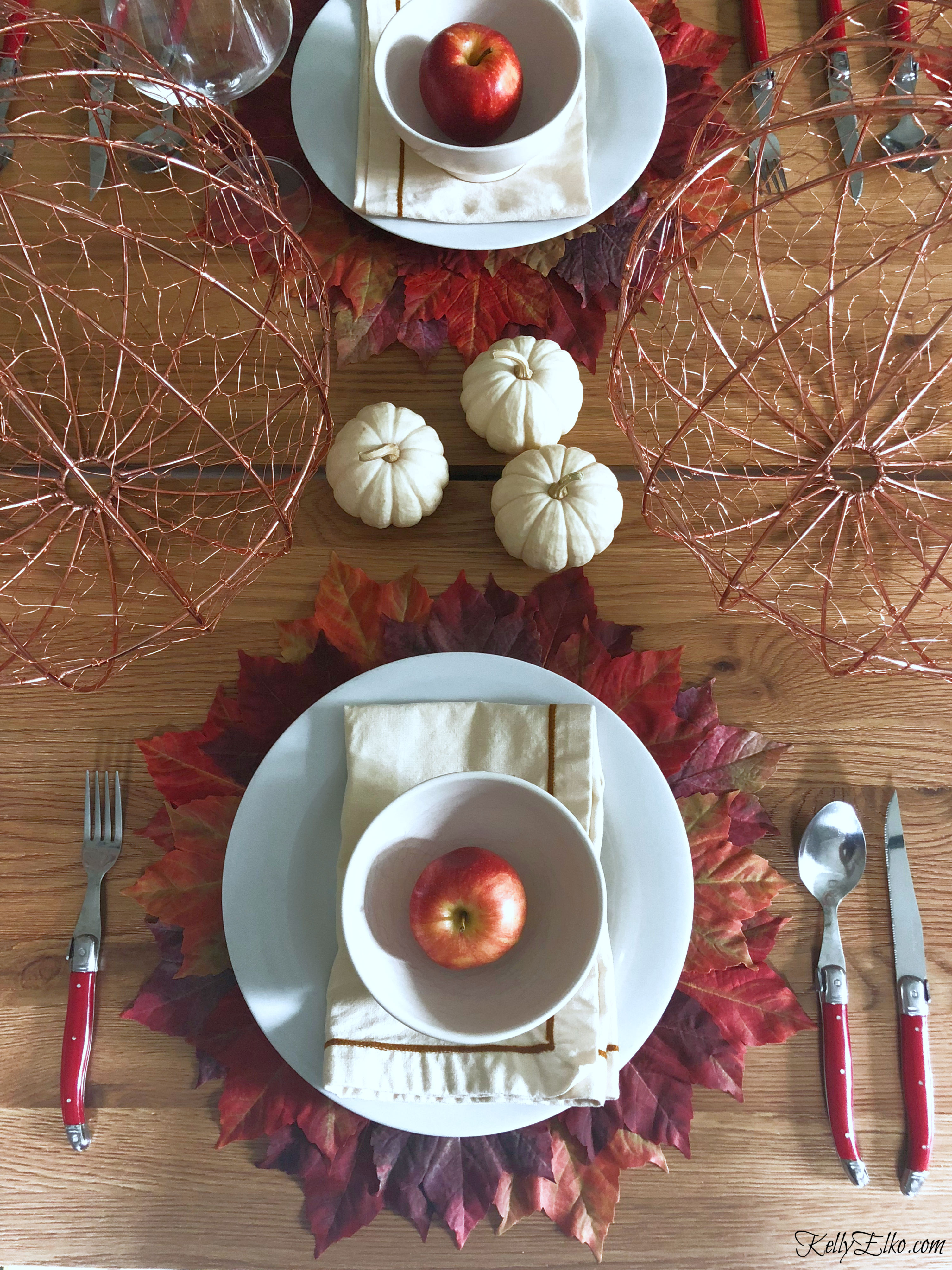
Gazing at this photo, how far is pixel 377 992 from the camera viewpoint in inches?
19.6

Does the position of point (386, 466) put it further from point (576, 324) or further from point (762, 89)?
point (762, 89)

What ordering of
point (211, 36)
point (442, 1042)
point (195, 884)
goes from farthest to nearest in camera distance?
point (211, 36), point (195, 884), point (442, 1042)

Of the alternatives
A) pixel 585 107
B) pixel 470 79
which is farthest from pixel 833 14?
pixel 470 79

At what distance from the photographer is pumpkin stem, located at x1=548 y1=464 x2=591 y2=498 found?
2.15 feet

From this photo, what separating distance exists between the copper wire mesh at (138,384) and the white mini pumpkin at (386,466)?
0.03m

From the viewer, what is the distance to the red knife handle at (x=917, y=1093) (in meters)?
0.58

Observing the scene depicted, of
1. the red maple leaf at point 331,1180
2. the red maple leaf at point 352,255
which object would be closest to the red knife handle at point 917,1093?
the red maple leaf at point 331,1180

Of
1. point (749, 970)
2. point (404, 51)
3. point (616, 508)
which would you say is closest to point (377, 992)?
point (749, 970)

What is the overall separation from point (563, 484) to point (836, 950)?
395 millimetres

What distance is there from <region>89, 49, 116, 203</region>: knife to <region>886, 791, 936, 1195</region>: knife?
0.86m

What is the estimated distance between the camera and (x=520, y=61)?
2.39 ft

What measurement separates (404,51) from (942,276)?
50 cm

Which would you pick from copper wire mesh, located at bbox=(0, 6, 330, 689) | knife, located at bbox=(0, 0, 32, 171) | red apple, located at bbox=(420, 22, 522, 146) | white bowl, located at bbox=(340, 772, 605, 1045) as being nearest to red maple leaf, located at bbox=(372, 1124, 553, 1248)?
white bowl, located at bbox=(340, 772, 605, 1045)

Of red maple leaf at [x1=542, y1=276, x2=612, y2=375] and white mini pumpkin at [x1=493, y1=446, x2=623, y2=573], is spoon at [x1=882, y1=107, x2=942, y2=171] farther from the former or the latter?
white mini pumpkin at [x1=493, y1=446, x2=623, y2=573]
